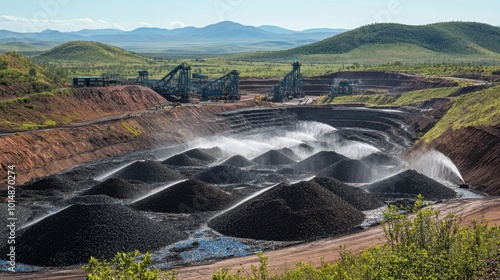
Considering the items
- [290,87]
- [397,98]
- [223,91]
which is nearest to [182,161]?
[223,91]

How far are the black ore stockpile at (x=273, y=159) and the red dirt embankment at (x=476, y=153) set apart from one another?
64.4 ft

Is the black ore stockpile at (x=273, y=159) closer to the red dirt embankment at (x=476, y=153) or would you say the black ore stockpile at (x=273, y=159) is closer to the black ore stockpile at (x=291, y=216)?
the red dirt embankment at (x=476, y=153)

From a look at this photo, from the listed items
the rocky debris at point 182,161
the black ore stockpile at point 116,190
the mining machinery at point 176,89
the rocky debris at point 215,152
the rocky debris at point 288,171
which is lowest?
the rocky debris at point 215,152

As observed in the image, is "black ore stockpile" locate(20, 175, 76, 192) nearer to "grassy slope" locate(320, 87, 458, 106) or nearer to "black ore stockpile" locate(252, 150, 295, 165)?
"black ore stockpile" locate(252, 150, 295, 165)

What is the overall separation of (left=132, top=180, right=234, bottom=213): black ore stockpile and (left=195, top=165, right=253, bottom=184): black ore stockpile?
371 inches

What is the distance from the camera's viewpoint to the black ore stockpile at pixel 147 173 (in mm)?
66750

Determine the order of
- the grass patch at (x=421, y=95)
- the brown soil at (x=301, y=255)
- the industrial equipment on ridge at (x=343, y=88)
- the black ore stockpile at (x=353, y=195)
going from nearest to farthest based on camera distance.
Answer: the brown soil at (x=301, y=255), the black ore stockpile at (x=353, y=195), the grass patch at (x=421, y=95), the industrial equipment on ridge at (x=343, y=88)

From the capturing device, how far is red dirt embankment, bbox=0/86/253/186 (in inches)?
2788

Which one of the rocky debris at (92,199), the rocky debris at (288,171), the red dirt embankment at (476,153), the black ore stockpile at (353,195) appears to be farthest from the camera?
the rocky debris at (288,171)

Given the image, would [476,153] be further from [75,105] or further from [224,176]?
[75,105]

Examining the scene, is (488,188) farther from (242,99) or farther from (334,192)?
(242,99)

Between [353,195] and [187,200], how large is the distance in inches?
613

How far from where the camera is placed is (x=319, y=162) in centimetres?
7700

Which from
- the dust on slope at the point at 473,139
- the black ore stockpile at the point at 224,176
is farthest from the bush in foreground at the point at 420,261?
the black ore stockpile at the point at 224,176
